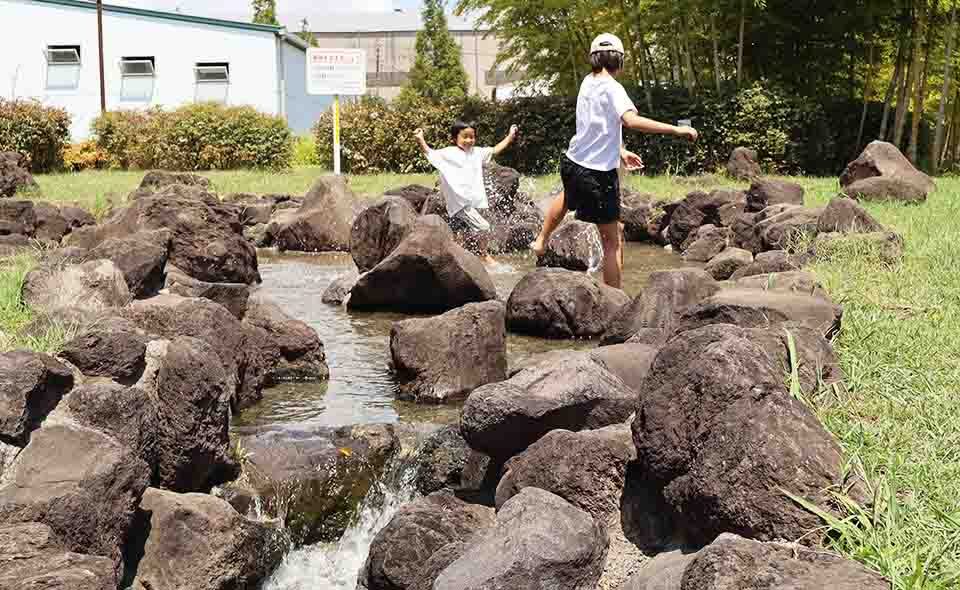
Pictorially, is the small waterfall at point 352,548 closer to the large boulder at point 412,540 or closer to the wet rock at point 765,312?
the large boulder at point 412,540

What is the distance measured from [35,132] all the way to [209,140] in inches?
150

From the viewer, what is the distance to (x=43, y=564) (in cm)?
367

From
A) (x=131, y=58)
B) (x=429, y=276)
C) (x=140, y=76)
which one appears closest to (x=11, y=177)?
(x=429, y=276)

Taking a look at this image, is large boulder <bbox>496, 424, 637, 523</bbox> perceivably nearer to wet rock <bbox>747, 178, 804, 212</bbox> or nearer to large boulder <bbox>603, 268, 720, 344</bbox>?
large boulder <bbox>603, 268, 720, 344</bbox>

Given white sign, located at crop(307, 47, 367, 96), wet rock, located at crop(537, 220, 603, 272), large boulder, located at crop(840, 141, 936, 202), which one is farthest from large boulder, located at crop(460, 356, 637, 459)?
white sign, located at crop(307, 47, 367, 96)

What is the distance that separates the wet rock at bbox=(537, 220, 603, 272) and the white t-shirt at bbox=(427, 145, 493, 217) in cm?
95

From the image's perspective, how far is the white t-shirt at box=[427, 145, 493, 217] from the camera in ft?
37.6

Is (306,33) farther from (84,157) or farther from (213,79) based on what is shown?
(84,157)

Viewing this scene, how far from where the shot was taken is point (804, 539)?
132 inches

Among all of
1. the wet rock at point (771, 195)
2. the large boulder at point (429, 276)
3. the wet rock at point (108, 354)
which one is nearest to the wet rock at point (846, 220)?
the large boulder at point (429, 276)

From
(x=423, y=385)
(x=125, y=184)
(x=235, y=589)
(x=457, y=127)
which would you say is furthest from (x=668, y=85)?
(x=235, y=589)

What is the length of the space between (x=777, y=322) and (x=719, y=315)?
0.89ft

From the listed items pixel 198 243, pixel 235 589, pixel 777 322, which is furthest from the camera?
pixel 198 243

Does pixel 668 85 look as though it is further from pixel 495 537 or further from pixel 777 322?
pixel 495 537
